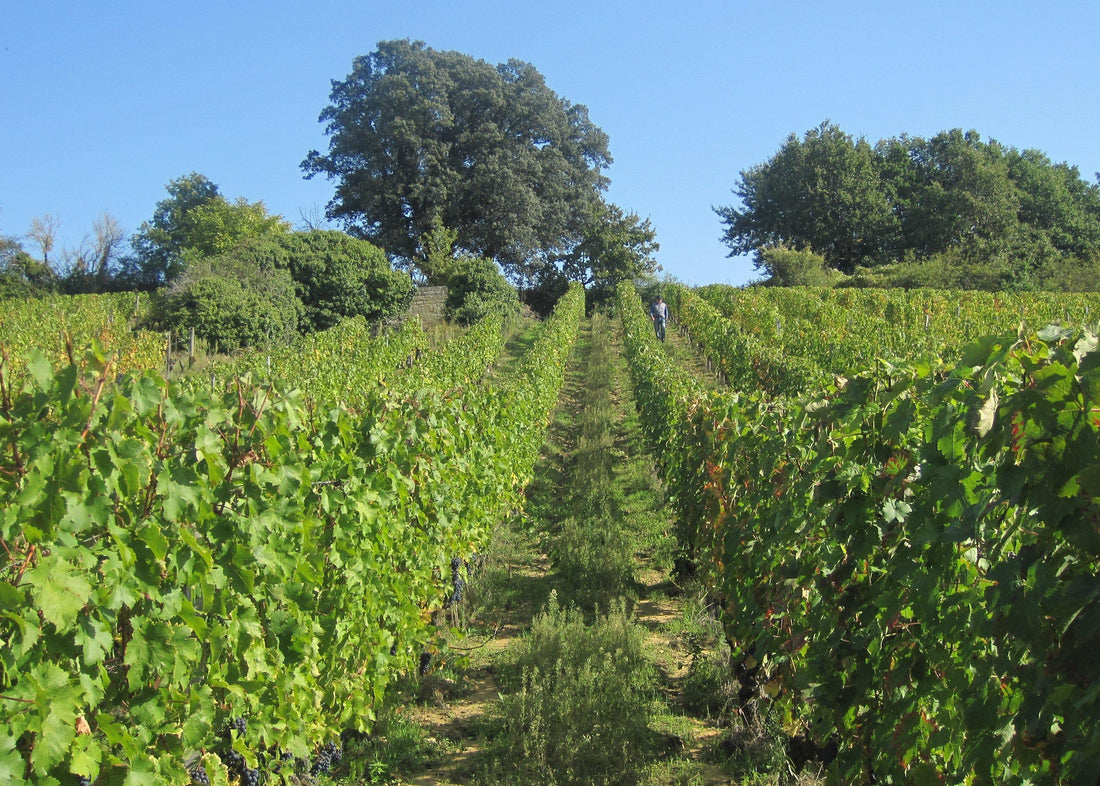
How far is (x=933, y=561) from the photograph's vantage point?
266 centimetres

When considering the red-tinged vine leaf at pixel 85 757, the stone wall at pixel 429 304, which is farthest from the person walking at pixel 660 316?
the red-tinged vine leaf at pixel 85 757

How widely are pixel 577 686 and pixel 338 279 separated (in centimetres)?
2555

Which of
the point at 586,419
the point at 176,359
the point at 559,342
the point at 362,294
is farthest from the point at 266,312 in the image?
the point at 586,419

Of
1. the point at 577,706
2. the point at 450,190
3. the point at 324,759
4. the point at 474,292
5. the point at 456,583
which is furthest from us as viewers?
the point at 450,190

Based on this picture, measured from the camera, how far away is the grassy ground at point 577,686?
4.27 m

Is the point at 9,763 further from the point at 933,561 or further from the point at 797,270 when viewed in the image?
the point at 797,270

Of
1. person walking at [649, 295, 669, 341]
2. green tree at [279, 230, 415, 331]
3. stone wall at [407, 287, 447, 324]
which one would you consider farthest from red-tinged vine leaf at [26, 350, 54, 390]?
stone wall at [407, 287, 447, 324]

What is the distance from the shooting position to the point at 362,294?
29.8 m

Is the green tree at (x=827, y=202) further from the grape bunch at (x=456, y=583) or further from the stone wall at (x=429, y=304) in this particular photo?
the grape bunch at (x=456, y=583)

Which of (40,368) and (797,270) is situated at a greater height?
(797,270)

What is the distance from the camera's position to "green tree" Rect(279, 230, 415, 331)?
2847 centimetres

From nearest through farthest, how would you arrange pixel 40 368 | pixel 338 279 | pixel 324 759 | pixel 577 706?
1. pixel 40 368
2. pixel 324 759
3. pixel 577 706
4. pixel 338 279

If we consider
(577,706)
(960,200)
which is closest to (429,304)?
(577,706)

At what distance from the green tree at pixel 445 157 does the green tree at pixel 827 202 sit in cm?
1811
